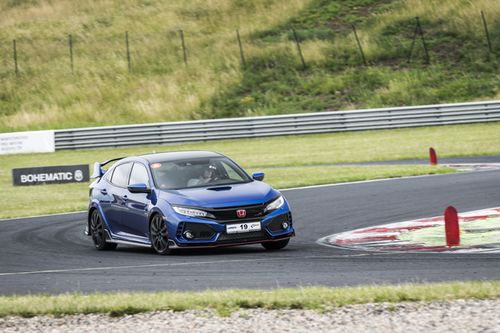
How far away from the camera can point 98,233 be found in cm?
1602

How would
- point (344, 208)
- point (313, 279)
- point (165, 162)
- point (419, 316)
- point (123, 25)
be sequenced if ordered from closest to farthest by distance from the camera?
point (419, 316) < point (313, 279) < point (165, 162) < point (344, 208) < point (123, 25)

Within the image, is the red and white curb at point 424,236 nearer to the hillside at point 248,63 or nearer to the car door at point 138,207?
the car door at point 138,207

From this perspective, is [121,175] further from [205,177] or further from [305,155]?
[305,155]

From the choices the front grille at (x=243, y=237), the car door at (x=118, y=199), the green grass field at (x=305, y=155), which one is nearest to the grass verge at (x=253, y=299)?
the front grille at (x=243, y=237)

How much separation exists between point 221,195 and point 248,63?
3627 cm

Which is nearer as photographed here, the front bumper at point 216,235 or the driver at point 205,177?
the front bumper at point 216,235

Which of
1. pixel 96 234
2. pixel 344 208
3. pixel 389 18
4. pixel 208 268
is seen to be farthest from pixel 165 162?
pixel 389 18

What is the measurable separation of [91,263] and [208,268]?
6.37 ft

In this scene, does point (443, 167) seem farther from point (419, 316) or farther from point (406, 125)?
point (419, 316)

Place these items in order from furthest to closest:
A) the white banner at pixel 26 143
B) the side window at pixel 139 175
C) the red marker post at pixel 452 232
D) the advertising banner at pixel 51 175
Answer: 1. the white banner at pixel 26 143
2. the advertising banner at pixel 51 175
3. the side window at pixel 139 175
4. the red marker post at pixel 452 232

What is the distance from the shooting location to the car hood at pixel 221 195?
1410 centimetres

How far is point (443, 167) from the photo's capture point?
26.4 m

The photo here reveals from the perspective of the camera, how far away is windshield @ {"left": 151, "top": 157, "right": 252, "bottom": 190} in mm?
14930

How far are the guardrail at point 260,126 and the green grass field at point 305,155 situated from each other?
298 millimetres
